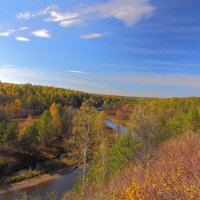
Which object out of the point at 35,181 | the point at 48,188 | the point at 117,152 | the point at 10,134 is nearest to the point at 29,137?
the point at 10,134

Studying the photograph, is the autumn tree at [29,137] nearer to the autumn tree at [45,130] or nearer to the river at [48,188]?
the autumn tree at [45,130]

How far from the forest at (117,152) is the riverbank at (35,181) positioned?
123 cm

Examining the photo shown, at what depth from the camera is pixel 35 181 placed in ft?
134

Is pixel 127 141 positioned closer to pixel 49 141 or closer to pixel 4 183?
pixel 4 183

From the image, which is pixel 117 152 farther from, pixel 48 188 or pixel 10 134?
pixel 10 134

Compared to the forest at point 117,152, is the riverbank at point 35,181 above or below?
below

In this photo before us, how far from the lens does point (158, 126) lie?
111 feet

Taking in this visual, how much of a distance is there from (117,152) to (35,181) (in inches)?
737

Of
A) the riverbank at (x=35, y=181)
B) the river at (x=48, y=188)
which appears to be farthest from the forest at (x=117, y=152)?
the river at (x=48, y=188)

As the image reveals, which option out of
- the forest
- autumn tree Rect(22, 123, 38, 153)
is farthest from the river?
autumn tree Rect(22, 123, 38, 153)

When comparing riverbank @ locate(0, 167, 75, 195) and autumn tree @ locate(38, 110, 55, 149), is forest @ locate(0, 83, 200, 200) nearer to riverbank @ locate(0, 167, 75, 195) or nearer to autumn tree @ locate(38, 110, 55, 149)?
autumn tree @ locate(38, 110, 55, 149)

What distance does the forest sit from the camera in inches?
271

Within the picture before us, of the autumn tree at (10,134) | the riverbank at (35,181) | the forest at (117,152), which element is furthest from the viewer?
the autumn tree at (10,134)

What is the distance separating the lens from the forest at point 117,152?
6.89m
